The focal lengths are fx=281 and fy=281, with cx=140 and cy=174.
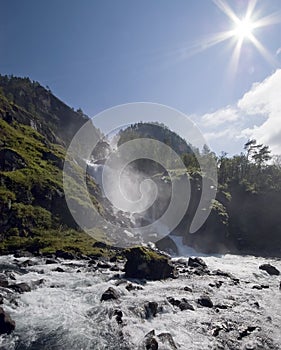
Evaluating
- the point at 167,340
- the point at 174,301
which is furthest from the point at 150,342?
the point at 174,301

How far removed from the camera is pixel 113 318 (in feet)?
58.4

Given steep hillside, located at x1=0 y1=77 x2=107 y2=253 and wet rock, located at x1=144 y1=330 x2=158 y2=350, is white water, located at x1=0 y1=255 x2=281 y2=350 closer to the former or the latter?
wet rock, located at x1=144 y1=330 x2=158 y2=350

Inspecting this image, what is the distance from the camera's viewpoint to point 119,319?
57.6 feet

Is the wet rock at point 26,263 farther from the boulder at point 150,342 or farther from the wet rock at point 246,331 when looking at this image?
the wet rock at point 246,331

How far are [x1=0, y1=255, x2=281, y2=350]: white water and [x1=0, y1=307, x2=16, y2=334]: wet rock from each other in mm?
381

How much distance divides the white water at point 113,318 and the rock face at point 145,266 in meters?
1.91

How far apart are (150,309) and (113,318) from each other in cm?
306

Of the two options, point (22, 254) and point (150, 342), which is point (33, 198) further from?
point (150, 342)

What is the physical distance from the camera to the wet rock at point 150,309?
19.1 meters

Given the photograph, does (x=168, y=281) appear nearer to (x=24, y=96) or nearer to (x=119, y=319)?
(x=119, y=319)

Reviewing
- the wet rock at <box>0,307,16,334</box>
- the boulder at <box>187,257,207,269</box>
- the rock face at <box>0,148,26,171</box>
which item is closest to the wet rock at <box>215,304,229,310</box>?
the wet rock at <box>0,307,16,334</box>

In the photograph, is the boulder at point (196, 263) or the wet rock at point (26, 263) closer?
the wet rock at point (26, 263)

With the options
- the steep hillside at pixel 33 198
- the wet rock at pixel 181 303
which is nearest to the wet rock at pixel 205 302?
the wet rock at pixel 181 303

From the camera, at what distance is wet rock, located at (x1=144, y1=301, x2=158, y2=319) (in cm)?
1911
